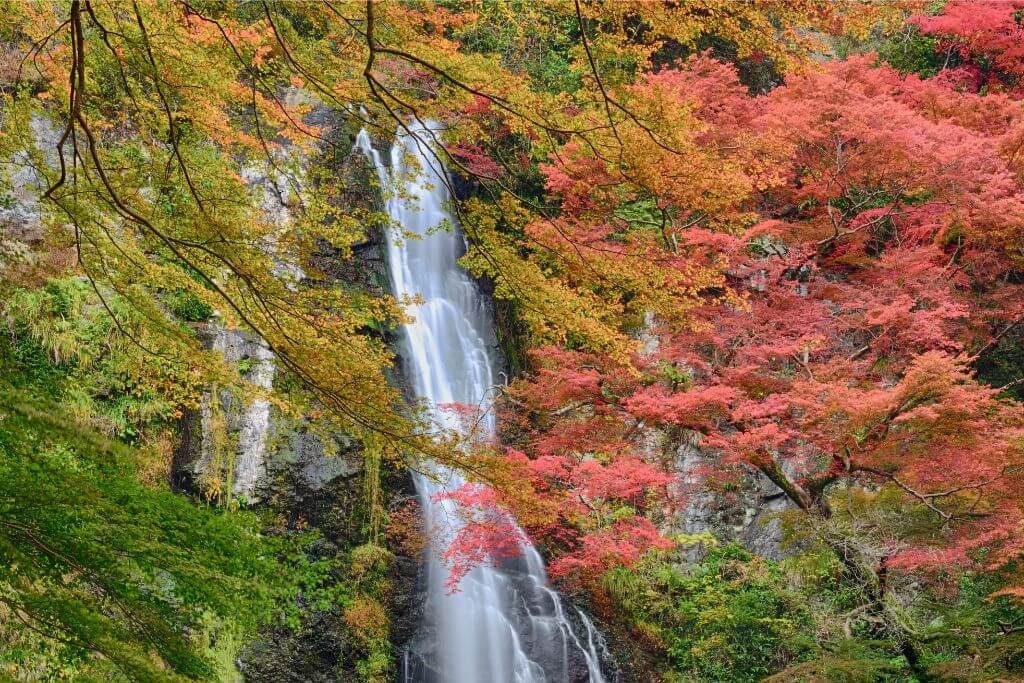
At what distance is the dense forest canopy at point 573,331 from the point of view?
9.47 ft

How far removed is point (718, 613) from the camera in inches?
294

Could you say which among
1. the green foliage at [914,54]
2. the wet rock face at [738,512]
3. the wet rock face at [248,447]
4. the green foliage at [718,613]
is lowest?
the green foliage at [718,613]

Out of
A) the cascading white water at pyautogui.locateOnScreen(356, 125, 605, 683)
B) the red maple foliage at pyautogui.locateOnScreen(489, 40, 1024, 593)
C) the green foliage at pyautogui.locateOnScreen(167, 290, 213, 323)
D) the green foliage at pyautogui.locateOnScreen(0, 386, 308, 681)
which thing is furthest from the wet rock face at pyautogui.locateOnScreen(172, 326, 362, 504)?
the green foliage at pyautogui.locateOnScreen(0, 386, 308, 681)

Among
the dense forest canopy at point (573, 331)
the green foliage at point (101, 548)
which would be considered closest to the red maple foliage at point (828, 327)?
the dense forest canopy at point (573, 331)

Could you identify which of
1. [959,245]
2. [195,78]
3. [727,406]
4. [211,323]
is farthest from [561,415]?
[195,78]

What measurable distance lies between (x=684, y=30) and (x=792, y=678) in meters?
4.40

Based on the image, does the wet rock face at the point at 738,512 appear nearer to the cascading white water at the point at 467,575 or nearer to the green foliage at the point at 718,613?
the green foliage at the point at 718,613

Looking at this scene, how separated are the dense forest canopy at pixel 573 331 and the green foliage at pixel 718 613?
0.04 m

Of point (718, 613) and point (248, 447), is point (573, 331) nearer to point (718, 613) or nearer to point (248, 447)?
point (718, 613)

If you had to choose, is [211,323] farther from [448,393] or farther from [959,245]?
[959,245]

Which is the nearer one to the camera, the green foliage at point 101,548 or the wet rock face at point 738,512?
the green foliage at point 101,548

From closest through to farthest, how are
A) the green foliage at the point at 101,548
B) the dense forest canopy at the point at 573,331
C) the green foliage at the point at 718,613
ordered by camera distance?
the green foliage at the point at 101,548 → the dense forest canopy at the point at 573,331 → the green foliage at the point at 718,613

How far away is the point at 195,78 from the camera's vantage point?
5.25 m

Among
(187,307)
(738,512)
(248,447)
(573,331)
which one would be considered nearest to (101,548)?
(573,331)
